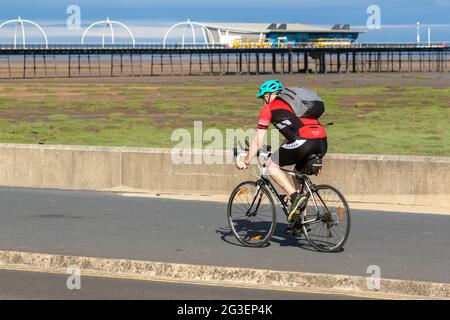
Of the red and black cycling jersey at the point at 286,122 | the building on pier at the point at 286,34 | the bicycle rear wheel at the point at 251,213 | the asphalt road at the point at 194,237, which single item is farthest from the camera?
the building on pier at the point at 286,34

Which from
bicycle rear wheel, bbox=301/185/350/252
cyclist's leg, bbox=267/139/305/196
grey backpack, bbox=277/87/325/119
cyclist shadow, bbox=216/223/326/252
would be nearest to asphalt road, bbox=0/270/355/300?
bicycle rear wheel, bbox=301/185/350/252

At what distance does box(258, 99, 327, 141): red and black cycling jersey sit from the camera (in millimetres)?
9125

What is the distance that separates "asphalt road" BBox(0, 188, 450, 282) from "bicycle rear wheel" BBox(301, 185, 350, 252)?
0.14 meters

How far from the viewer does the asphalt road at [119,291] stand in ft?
25.1

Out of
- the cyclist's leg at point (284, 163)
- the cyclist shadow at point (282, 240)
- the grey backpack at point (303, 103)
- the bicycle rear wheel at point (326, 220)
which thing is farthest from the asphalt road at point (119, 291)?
the grey backpack at point (303, 103)

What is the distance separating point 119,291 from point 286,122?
236 cm

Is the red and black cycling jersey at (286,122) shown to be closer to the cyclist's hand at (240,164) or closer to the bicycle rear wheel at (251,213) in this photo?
the cyclist's hand at (240,164)

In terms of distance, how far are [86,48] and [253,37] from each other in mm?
37166

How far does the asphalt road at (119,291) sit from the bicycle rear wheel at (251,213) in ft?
5.06

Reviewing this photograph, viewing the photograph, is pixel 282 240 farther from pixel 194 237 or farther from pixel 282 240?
pixel 194 237

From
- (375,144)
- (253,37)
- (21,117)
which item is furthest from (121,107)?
(253,37)

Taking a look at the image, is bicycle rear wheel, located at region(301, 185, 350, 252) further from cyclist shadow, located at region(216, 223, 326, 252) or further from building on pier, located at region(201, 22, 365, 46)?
building on pier, located at region(201, 22, 365, 46)

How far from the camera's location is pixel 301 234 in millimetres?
9906

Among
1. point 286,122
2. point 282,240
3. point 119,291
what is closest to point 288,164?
point 286,122
